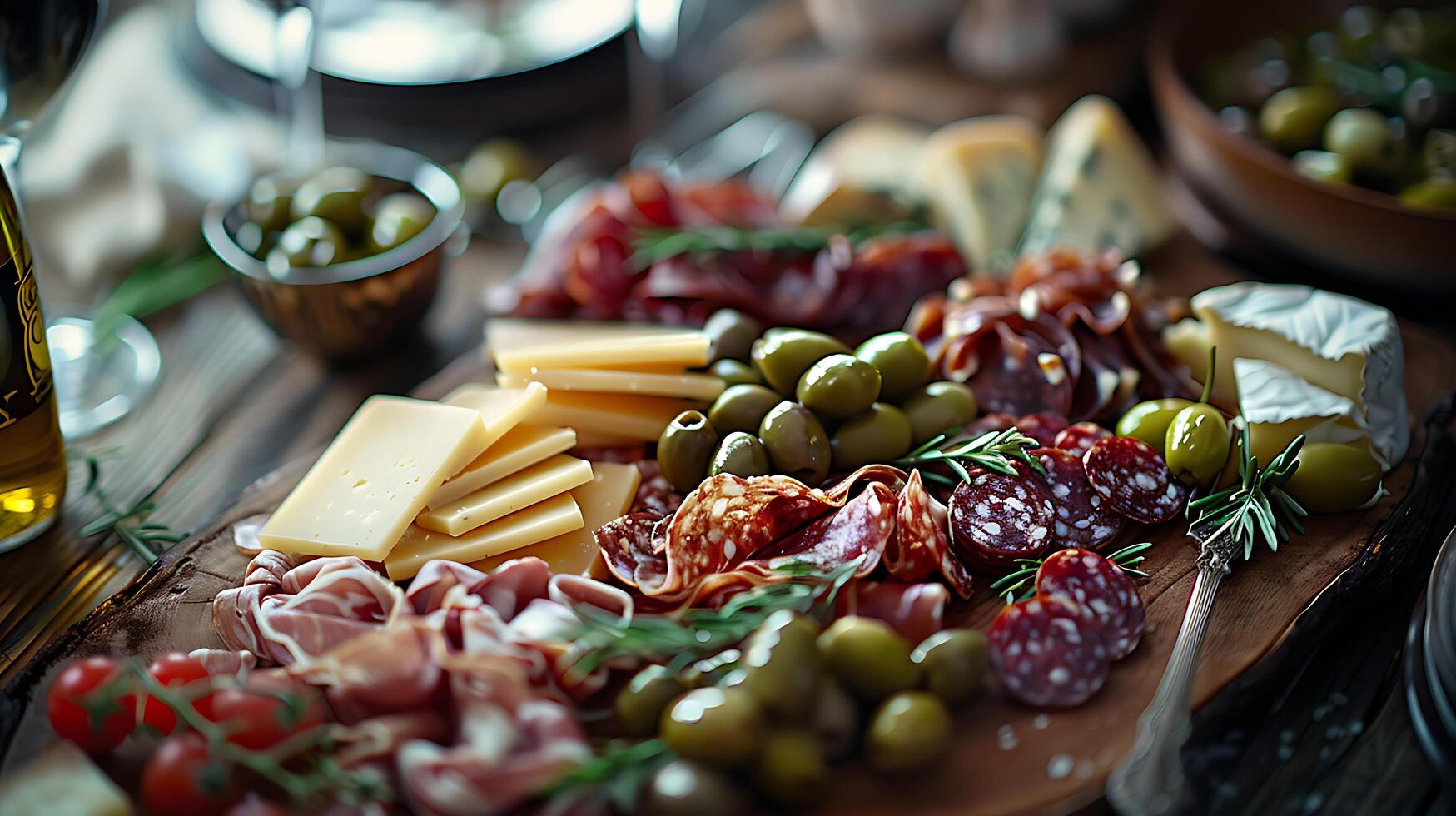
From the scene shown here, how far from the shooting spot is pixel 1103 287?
124 centimetres

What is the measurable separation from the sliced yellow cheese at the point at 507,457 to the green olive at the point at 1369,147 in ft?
3.35

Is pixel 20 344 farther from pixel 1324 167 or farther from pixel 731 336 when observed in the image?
pixel 1324 167

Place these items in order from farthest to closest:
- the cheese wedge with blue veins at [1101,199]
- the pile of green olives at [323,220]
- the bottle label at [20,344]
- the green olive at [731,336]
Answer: the cheese wedge with blue veins at [1101,199] → the pile of green olives at [323,220] → the green olive at [731,336] → the bottle label at [20,344]

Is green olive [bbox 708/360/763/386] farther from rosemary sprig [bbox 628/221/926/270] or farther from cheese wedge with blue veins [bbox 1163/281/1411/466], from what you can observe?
cheese wedge with blue veins [bbox 1163/281/1411/466]

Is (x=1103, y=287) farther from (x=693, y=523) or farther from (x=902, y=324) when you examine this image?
(x=693, y=523)

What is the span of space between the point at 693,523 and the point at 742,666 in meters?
0.19

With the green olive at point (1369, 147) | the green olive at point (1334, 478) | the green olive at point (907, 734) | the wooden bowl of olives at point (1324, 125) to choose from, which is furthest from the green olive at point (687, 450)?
the green olive at point (1369, 147)

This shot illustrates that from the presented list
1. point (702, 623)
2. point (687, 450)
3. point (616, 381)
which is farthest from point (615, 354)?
point (702, 623)

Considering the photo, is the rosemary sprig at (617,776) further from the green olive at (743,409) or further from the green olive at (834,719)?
the green olive at (743,409)

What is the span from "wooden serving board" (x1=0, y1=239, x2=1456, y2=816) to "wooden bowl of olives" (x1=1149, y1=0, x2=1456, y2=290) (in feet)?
0.58

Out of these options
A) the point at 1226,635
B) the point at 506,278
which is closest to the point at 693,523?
the point at 1226,635

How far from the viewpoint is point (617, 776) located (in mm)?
794

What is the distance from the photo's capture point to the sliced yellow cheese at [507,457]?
104cm

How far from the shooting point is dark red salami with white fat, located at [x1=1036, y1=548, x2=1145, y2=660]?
912 millimetres
